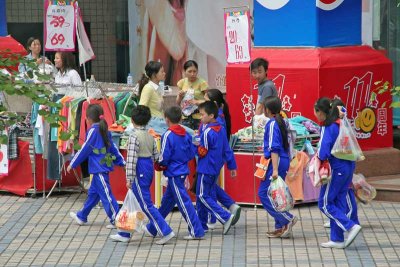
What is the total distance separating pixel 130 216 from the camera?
11312 mm

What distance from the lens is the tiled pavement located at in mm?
10719

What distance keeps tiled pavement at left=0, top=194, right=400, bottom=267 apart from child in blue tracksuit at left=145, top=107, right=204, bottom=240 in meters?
0.29

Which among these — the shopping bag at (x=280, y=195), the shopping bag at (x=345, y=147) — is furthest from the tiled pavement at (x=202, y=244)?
the shopping bag at (x=345, y=147)

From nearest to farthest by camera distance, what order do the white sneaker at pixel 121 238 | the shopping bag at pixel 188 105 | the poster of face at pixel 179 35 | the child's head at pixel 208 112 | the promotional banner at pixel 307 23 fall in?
the white sneaker at pixel 121 238
the child's head at pixel 208 112
the shopping bag at pixel 188 105
the promotional banner at pixel 307 23
the poster of face at pixel 179 35

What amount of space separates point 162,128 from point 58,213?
171 centimetres

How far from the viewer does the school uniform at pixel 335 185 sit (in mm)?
10938

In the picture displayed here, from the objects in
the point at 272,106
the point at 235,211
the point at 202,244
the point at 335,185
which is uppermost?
the point at 272,106

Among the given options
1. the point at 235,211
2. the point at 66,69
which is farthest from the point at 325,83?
the point at 66,69

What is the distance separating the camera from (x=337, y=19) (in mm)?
14219

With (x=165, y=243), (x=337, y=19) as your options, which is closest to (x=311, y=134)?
(x=337, y=19)

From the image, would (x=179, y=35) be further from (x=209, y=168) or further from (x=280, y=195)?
(x=280, y=195)

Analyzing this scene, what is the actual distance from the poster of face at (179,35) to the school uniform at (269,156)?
23.3 feet

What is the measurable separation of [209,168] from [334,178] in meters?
1.43

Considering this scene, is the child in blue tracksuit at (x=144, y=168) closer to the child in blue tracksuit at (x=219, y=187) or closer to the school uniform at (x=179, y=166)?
the school uniform at (x=179, y=166)
